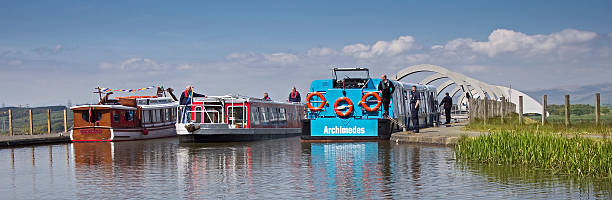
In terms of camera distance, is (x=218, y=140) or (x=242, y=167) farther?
(x=218, y=140)

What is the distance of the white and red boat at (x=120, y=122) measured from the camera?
36.4 m

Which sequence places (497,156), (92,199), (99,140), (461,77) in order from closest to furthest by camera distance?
(92,199) → (497,156) → (99,140) → (461,77)

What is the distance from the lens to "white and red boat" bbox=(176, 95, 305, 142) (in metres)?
31.2

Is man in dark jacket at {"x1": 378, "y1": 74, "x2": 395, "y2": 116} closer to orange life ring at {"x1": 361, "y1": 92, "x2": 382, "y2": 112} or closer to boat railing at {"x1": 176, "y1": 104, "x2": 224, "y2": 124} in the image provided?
orange life ring at {"x1": 361, "y1": 92, "x2": 382, "y2": 112}

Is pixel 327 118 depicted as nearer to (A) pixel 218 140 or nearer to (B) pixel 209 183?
(A) pixel 218 140

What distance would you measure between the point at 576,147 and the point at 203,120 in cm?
1996

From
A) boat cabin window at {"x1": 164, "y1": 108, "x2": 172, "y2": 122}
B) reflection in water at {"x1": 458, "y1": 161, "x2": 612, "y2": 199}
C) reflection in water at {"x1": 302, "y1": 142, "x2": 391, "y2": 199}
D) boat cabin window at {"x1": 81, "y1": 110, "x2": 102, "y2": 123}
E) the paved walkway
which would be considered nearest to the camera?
reflection in water at {"x1": 458, "y1": 161, "x2": 612, "y2": 199}

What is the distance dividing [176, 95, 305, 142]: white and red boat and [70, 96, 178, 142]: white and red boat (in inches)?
168

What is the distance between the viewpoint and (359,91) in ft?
97.3

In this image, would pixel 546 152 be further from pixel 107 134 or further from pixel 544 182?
pixel 107 134

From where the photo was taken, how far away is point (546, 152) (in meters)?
16.3

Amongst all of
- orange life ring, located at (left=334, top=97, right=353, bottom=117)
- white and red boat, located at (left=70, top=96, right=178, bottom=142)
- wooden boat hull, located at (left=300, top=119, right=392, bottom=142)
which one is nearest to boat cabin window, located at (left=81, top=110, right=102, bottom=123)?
→ white and red boat, located at (left=70, top=96, right=178, bottom=142)

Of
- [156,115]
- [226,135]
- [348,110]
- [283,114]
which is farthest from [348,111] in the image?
[156,115]

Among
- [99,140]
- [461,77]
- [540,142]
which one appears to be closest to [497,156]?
[540,142]
